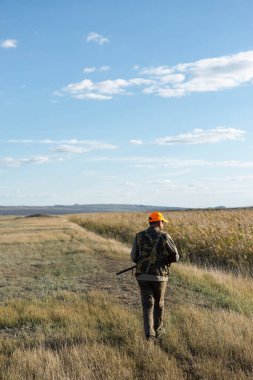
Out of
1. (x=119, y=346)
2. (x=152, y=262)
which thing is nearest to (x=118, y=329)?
(x=119, y=346)

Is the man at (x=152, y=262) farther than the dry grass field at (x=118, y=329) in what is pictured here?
Yes

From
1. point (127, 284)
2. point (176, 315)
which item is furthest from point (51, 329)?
point (127, 284)

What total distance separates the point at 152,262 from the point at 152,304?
67 cm

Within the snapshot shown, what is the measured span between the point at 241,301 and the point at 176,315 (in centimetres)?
198

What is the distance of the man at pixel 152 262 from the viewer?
24.3 ft

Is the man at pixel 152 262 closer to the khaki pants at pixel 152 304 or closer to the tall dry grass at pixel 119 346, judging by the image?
the khaki pants at pixel 152 304

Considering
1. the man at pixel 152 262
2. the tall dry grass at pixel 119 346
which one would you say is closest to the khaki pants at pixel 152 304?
the man at pixel 152 262

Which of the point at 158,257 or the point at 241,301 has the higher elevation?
the point at 158,257

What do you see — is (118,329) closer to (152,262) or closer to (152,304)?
(152,304)

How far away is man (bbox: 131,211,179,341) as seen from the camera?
24.3 ft

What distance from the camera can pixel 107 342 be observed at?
7305 millimetres

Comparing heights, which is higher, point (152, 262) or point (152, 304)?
point (152, 262)

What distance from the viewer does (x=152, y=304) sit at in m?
7.51

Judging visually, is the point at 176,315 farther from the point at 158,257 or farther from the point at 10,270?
the point at 10,270
